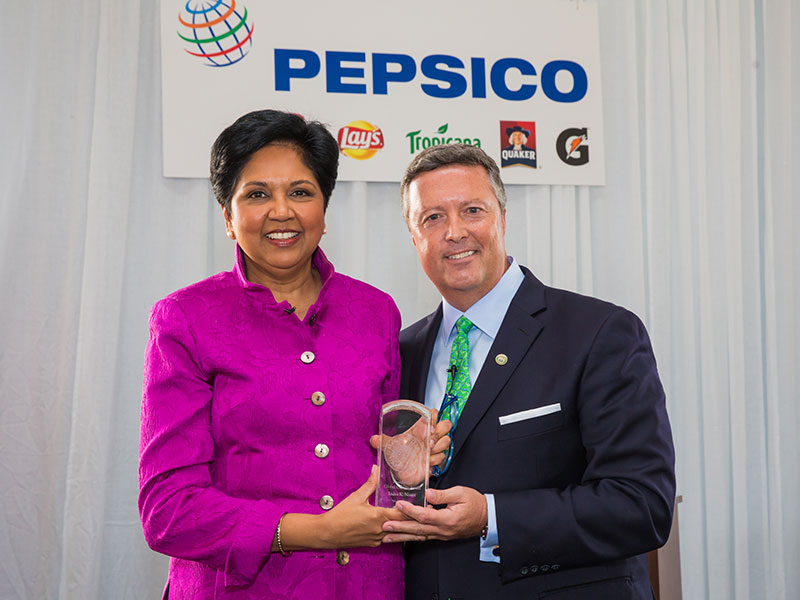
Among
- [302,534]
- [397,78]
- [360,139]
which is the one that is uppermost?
[397,78]

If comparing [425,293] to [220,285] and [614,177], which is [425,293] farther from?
[220,285]

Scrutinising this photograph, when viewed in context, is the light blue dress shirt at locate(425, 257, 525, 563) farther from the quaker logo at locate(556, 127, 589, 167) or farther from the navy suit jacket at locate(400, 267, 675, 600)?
the quaker logo at locate(556, 127, 589, 167)

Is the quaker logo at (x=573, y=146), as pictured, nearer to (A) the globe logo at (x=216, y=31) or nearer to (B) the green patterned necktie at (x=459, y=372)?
(A) the globe logo at (x=216, y=31)

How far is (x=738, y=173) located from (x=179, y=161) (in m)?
2.70

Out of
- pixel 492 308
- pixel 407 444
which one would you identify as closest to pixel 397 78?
pixel 492 308

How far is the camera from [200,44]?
10.4ft

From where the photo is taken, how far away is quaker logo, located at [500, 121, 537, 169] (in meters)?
3.47

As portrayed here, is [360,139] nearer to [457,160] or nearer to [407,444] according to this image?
[457,160]

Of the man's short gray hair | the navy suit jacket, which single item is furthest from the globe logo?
the navy suit jacket

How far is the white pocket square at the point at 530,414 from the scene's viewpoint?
186cm

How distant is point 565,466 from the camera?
189 cm

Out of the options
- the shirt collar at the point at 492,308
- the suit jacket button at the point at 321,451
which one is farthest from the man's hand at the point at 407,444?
the shirt collar at the point at 492,308

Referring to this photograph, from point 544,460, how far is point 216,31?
2.29m

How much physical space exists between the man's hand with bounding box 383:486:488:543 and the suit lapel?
0.19 metres
